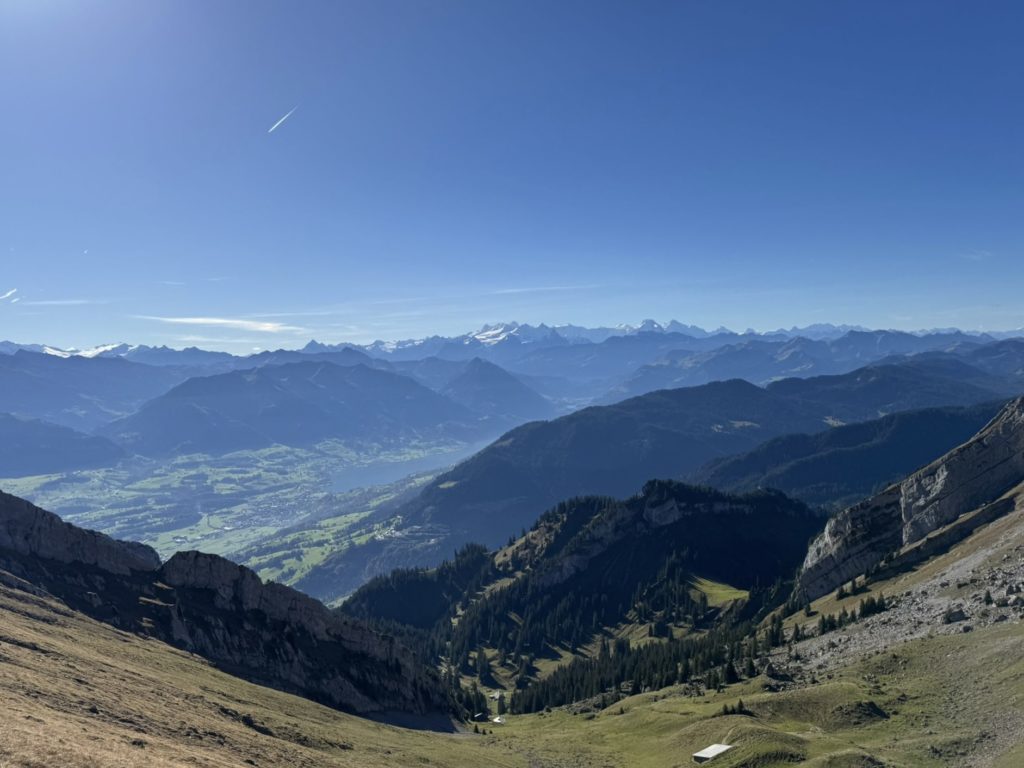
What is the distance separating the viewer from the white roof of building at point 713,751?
246ft

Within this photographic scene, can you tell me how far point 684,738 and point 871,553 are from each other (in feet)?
358

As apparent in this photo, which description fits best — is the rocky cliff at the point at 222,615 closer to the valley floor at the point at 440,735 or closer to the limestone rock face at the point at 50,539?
the limestone rock face at the point at 50,539

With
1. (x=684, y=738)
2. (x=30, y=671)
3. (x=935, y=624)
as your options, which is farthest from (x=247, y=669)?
(x=935, y=624)

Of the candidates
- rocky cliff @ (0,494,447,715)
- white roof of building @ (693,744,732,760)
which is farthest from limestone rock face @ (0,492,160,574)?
white roof of building @ (693,744,732,760)

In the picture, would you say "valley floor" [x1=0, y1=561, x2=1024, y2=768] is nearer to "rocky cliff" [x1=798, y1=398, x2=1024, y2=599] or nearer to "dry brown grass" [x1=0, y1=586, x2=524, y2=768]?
"dry brown grass" [x1=0, y1=586, x2=524, y2=768]

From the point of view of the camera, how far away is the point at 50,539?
10475 cm

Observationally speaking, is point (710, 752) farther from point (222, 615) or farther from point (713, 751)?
point (222, 615)

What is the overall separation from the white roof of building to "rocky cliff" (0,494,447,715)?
61.6 metres

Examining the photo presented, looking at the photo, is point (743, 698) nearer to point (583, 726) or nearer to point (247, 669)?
point (583, 726)

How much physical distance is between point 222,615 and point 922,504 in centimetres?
16233

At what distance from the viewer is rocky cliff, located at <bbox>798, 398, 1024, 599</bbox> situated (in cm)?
15188

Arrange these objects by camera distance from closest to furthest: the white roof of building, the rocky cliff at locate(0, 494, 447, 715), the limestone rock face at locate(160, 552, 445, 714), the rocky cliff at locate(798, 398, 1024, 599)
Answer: the white roof of building → the rocky cliff at locate(0, 494, 447, 715) → the limestone rock face at locate(160, 552, 445, 714) → the rocky cliff at locate(798, 398, 1024, 599)

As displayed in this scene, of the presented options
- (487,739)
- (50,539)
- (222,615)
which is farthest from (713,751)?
(50,539)

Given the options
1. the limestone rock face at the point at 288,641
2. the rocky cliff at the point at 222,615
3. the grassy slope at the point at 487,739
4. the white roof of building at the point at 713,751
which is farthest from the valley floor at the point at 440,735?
the limestone rock face at the point at 288,641
